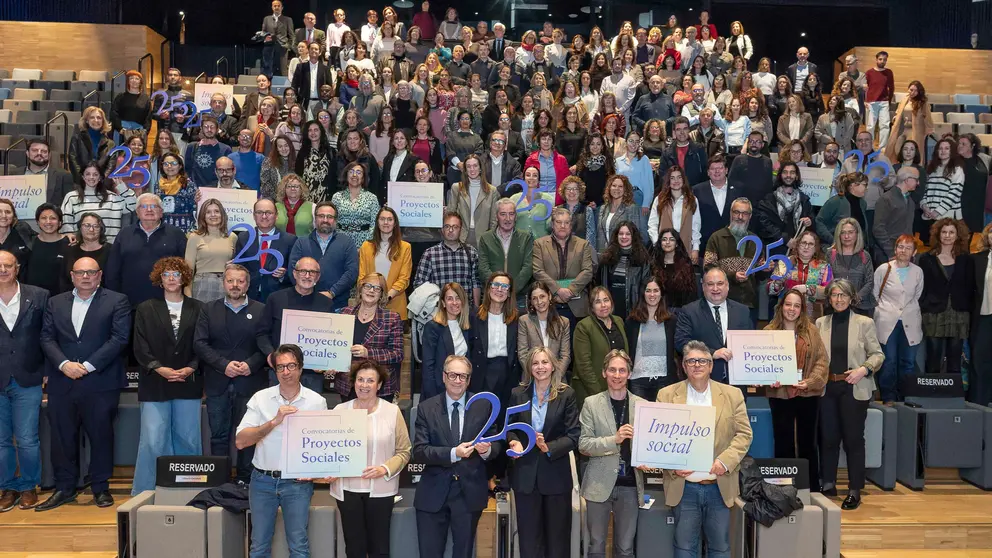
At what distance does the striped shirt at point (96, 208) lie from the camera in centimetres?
820

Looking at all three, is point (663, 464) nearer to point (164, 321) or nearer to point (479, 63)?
point (164, 321)

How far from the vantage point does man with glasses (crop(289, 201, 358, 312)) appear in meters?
7.59

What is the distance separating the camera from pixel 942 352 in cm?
823

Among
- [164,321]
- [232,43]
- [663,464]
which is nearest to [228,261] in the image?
[164,321]

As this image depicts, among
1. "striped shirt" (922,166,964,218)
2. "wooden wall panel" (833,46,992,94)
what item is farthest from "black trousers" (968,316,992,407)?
"wooden wall panel" (833,46,992,94)

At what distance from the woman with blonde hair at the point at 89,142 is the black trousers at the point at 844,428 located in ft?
22.1

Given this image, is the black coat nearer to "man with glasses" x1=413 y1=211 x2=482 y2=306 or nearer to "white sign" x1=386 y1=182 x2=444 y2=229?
"man with glasses" x1=413 y1=211 x2=482 y2=306

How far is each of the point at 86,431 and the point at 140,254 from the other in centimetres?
137

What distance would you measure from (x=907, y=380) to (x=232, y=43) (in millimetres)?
15706

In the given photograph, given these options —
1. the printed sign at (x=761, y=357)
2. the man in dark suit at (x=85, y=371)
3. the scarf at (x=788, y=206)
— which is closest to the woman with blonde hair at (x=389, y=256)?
the man in dark suit at (x=85, y=371)

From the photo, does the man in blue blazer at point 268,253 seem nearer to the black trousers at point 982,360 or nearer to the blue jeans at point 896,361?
the blue jeans at point 896,361

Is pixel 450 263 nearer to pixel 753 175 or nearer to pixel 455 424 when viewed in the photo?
pixel 455 424

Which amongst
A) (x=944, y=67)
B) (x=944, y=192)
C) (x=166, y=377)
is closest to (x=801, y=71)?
(x=944, y=192)

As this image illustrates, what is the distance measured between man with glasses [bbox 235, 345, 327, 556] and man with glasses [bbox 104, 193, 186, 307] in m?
2.14
